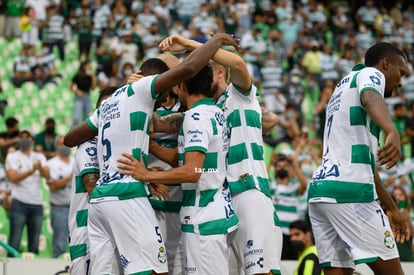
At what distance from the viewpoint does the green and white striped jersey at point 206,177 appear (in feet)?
21.7

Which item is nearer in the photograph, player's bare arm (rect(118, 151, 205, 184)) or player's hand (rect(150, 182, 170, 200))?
player's bare arm (rect(118, 151, 205, 184))

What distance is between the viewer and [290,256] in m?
11.8

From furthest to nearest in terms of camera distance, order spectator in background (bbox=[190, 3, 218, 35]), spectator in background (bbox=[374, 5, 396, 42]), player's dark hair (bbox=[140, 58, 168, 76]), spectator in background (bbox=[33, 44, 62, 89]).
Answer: spectator in background (bbox=[374, 5, 396, 42]) < spectator in background (bbox=[190, 3, 218, 35]) < spectator in background (bbox=[33, 44, 62, 89]) < player's dark hair (bbox=[140, 58, 168, 76])

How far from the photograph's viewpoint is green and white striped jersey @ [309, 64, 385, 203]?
6.57 m

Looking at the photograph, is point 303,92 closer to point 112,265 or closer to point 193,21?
point 193,21

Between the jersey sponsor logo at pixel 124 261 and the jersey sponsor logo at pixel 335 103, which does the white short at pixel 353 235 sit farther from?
the jersey sponsor logo at pixel 124 261

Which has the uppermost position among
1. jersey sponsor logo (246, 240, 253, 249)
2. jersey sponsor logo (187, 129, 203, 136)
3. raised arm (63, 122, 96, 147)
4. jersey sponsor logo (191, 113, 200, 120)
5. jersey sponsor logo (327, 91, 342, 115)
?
jersey sponsor logo (327, 91, 342, 115)

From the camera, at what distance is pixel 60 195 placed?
13.1 meters

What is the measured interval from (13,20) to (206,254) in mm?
19585

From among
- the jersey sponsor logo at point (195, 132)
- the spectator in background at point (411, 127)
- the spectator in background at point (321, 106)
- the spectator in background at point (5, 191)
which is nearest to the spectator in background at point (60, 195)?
the spectator in background at point (5, 191)

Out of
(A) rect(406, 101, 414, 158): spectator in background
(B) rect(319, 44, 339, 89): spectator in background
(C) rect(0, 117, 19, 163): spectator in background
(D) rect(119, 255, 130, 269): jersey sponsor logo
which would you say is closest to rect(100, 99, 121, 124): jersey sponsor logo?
(D) rect(119, 255, 130, 269): jersey sponsor logo

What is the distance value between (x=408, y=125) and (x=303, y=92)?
360cm

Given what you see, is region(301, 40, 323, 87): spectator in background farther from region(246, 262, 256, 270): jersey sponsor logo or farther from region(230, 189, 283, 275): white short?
region(246, 262, 256, 270): jersey sponsor logo

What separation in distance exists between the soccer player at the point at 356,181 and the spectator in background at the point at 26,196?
6.96 meters
